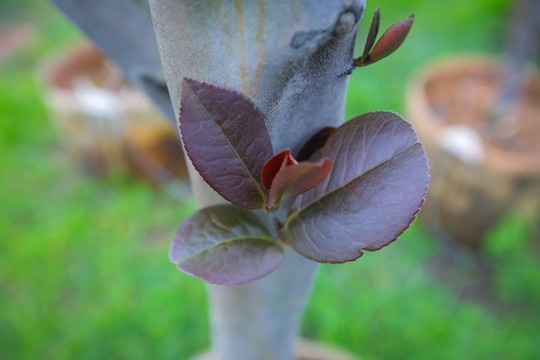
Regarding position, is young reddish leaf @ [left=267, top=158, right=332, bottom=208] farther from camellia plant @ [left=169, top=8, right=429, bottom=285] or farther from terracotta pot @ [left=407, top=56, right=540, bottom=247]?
terracotta pot @ [left=407, top=56, right=540, bottom=247]

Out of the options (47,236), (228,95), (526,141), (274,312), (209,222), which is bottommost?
(47,236)

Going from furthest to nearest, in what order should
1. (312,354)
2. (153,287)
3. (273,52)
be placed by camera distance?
(153,287) → (312,354) → (273,52)

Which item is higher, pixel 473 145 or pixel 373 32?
pixel 373 32

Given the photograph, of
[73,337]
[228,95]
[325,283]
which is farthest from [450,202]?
[228,95]

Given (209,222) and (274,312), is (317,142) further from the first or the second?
(274,312)

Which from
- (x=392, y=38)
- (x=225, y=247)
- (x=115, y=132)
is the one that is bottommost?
(x=115, y=132)

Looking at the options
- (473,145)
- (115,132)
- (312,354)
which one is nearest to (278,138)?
(312,354)

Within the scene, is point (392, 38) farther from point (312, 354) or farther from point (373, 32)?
point (312, 354)
